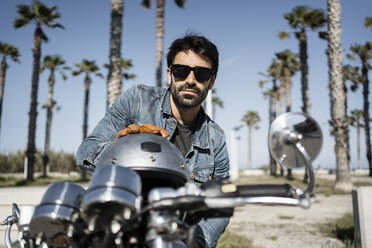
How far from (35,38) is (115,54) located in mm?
16328

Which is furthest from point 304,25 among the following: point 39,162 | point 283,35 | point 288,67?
point 39,162

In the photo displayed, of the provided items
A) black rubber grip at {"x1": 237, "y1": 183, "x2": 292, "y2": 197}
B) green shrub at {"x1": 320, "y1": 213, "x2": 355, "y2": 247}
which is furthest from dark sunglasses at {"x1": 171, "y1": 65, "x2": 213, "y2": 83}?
green shrub at {"x1": 320, "y1": 213, "x2": 355, "y2": 247}

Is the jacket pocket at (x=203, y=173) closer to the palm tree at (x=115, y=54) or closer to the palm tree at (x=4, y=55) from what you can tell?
the palm tree at (x=115, y=54)

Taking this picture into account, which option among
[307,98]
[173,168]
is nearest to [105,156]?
[173,168]

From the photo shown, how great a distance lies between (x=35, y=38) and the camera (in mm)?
23531

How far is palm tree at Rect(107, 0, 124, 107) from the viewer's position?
33.1 ft

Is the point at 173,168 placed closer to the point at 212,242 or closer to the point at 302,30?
the point at 212,242

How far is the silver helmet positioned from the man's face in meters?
0.84

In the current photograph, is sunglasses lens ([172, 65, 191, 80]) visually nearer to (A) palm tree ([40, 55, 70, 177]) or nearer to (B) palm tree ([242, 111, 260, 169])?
(A) palm tree ([40, 55, 70, 177])

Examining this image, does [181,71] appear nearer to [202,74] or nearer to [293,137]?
[202,74]

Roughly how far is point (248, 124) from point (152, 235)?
63.0m

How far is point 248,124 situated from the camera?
6291 centimetres

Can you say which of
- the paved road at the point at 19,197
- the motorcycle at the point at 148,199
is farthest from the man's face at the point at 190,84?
the paved road at the point at 19,197

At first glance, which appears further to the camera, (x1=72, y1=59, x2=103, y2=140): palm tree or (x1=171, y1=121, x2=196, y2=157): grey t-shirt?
(x1=72, y1=59, x2=103, y2=140): palm tree
